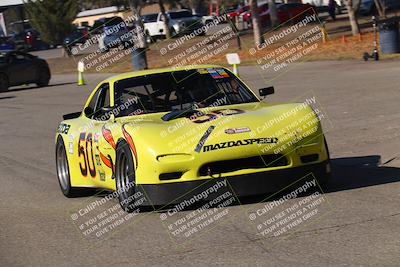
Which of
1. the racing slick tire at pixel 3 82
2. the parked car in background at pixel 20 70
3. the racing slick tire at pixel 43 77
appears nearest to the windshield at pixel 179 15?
the racing slick tire at pixel 43 77

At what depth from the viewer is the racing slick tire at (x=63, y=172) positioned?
10219 mm

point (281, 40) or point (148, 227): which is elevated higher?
point (148, 227)

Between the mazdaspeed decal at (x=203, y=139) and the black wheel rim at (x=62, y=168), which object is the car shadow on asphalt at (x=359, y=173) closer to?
the mazdaspeed decal at (x=203, y=139)

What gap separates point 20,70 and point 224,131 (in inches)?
1085

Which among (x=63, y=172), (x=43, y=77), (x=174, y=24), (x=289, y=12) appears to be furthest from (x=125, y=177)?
(x=174, y=24)

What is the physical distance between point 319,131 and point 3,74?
27214mm

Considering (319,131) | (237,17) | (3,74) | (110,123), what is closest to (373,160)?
(319,131)

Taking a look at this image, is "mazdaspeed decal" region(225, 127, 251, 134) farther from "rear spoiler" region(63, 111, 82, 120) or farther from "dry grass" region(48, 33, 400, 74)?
"dry grass" region(48, 33, 400, 74)

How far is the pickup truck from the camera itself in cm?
5700

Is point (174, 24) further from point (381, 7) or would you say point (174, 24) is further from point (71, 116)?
point (71, 116)

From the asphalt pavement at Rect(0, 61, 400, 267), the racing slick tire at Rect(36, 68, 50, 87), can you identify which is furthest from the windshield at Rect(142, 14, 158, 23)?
the asphalt pavement at Rect(0, 61, 400, 267)

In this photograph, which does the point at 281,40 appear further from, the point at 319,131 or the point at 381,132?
the point at 319,131

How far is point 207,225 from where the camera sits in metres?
7.52

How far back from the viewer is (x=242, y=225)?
7371mm
